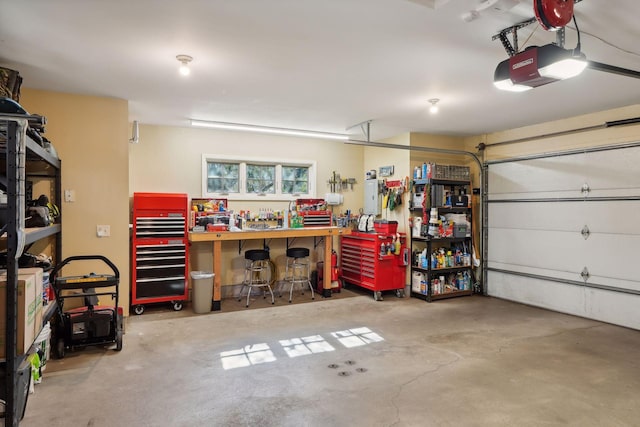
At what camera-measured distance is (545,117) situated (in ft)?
16.8

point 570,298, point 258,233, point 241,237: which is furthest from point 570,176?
point 241,237

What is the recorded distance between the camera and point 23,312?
2.06 meters

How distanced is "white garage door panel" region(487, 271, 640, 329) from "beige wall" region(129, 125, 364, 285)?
2.91m

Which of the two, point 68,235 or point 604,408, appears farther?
point 68,235

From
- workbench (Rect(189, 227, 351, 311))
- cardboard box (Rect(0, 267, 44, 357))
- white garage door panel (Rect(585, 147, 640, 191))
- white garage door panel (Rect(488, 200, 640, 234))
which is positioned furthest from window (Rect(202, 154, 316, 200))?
white garage door panel (Rect(585, 147, 640, 191))

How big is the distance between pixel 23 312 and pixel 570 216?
5.91m

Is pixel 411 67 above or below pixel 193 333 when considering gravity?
above

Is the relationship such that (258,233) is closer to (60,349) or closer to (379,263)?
(379,263)

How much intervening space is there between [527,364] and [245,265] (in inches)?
162

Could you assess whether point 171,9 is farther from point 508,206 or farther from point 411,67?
point 508,206

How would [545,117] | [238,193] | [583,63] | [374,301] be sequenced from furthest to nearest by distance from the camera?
[238,193] → [374,301] → [545,117] → [583,63]

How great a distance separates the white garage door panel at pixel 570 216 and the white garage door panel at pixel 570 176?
0.14 metres

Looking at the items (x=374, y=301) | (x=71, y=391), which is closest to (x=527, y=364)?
(x=374, y=301)

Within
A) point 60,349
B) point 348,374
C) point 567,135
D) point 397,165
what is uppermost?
point 567,135
